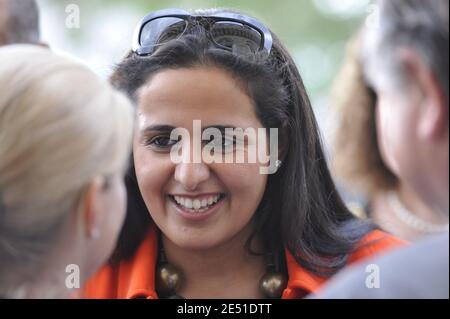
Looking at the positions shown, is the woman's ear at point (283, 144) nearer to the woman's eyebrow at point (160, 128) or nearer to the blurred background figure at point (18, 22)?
the woman's eyebrow at point (160, 128)

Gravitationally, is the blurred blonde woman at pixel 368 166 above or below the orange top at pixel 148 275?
above

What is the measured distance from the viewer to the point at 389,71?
1.54 meters

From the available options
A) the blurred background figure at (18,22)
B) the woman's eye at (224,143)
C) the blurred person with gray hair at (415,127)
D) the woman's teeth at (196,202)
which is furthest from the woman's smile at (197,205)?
the blurred background figure at (18,22)

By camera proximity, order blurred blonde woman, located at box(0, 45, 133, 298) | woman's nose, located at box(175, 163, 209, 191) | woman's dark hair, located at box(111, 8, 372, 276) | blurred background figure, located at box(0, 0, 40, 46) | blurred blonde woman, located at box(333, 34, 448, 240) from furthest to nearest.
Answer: blurred background figure, located at box(0, 0, 40, 46), blurred blonde woman, located at box(333, 34, 448, 240), woman's dark hair, located at box(111, 8, 372, 276), woman's nose, located at box(175, 163, 209, 191), blurred blonde woman, located at box(0, 45, 133, 298)

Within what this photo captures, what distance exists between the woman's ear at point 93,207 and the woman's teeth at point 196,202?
2.39ft

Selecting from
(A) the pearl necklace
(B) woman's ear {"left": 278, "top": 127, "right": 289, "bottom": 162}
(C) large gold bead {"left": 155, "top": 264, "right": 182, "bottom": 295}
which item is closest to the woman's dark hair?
(B) woman's ear {"left": 278, "top": 127, "right": 289, "bottom": 162}

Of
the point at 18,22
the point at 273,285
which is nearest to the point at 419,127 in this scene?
the point at 273,285

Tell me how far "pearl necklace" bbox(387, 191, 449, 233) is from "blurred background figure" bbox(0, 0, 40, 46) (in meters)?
1.65

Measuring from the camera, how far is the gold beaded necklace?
2.53m

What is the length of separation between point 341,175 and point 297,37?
8580 millimetres

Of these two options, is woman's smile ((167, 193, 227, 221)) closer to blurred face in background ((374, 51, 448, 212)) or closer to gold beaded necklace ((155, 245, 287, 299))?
gold beaded necklace ((155, 245, 287, 299))

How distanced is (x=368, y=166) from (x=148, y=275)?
1.18 m

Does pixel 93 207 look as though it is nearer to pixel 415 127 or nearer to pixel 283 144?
pixel 415 127

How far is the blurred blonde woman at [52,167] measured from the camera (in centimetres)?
166
